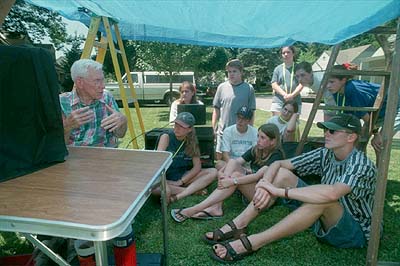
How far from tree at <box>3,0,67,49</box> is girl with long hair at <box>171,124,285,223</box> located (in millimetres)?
17258

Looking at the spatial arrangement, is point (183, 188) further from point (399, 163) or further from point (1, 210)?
point (399, 163)

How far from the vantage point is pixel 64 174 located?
1405 millimetres

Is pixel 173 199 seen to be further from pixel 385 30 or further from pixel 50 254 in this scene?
pixel 385 30

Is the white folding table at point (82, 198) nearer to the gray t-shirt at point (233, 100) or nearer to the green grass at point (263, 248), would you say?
the green grass at point (263, 248)

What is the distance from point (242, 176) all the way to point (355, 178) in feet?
3.59

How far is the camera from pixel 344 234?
2326 millimetres

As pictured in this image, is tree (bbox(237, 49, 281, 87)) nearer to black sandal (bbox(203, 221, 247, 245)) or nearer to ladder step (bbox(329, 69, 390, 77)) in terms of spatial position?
ladder step (bbox(329, 69, 390, 77))

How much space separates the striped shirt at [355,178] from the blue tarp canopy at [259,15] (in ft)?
3.32

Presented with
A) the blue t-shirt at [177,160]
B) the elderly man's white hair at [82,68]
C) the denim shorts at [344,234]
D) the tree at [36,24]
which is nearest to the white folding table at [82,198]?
the elderly man's white hair at [82,68]

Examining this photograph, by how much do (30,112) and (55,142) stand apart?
21 centimetres

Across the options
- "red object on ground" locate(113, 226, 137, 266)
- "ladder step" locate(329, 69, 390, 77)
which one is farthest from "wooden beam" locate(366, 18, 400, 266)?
"red object on ground" locate(113, 226, 137, 266)

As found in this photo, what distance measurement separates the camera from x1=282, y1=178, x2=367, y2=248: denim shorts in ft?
7.43

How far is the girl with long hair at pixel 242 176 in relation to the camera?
115 inches

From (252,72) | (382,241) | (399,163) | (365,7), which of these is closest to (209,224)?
(382,241)
